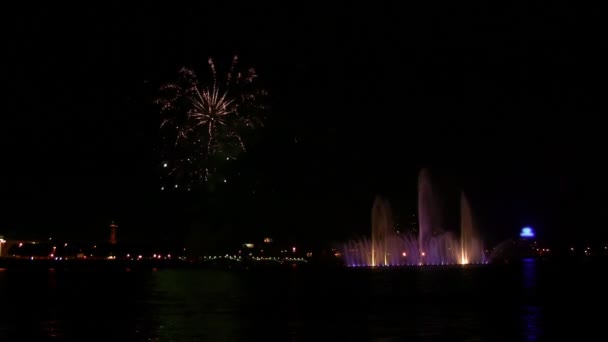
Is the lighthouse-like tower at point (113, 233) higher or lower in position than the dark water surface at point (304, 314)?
higher

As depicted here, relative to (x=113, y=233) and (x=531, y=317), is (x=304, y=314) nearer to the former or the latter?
(x=531, y=317)

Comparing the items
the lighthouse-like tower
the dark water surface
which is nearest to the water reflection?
the dark water surface

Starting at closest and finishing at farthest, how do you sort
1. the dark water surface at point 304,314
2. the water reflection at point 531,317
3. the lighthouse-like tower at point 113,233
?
the dark water surface at point 304,314 → the water reflection at point 531,317 → the lighthouse-like tower at point 113,233

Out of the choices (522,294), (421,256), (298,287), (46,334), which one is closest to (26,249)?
(421,256)

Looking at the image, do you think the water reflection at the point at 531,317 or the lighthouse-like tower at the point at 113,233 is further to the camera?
the lighthouse-like tower at the point at 113,233

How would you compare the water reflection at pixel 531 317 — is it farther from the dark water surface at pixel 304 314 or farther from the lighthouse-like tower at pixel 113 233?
the lighthouse-like tower at pixel 113 233

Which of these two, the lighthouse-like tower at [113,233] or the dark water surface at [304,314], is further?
the lighthouse-like tower at [113,233]

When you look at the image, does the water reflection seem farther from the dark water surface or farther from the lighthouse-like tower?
the lighthouse-like tower

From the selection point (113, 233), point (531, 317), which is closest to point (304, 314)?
point (531, 317)

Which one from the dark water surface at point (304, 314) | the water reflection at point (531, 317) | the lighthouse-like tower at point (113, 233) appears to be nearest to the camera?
the dark water surface at point (304, 314)

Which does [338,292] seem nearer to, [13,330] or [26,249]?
[13,330]

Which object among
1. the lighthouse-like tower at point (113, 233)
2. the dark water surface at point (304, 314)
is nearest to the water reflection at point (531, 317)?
the dark water surface at point (304, 314)

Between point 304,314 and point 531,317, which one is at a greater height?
point 304,314

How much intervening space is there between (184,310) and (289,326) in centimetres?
734
